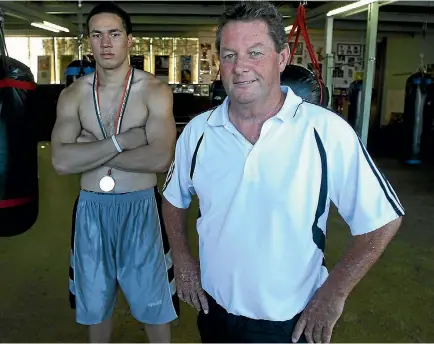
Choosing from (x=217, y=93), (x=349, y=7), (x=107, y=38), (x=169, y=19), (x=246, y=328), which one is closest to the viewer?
(x=246, y=328)

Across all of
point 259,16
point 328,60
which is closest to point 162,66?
point 328,60

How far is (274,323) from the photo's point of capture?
1.23 m

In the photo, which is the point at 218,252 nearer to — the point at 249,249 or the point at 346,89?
the point at 249,249

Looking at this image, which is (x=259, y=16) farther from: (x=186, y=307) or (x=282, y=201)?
(x=186, y=307)

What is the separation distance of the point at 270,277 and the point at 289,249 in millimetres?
86

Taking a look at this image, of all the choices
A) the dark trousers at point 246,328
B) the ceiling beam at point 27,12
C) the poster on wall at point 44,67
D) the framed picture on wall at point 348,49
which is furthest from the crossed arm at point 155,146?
the poster on wall at point 44,67

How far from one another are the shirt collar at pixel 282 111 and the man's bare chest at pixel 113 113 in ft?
2.16

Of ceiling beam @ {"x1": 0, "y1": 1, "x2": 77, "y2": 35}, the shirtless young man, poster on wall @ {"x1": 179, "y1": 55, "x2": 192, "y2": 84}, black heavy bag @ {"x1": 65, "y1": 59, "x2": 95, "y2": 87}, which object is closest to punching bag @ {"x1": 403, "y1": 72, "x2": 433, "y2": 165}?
black heavy bag @ {"x1": 65, "y1": 59, "x2": 95, "y2": 87}

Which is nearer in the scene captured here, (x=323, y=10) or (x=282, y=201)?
(x=282, y=201)

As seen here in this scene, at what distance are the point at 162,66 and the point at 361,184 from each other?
34.0 ft

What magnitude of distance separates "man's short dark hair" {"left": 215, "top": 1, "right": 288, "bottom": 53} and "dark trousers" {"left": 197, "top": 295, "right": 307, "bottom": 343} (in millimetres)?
705

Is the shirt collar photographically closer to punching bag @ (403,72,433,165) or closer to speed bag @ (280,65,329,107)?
speed bag @ (280,65,329,107)

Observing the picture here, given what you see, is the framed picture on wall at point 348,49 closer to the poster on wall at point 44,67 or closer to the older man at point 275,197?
the poster on wall at point 44,67

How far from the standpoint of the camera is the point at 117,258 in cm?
192
